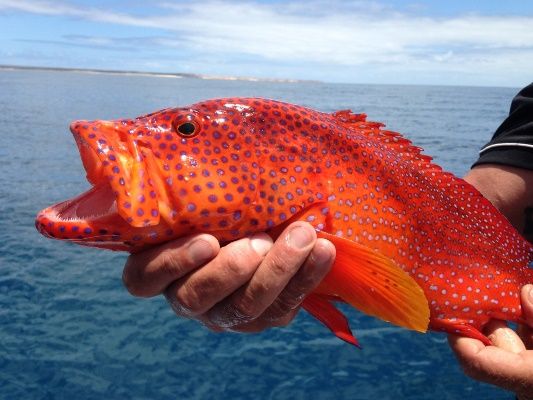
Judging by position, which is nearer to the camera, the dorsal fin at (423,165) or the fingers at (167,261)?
the fingers at (167,261)

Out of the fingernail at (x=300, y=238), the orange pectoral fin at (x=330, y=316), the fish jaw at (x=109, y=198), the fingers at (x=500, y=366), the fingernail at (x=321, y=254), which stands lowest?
the fingers at (x=500, y=366)

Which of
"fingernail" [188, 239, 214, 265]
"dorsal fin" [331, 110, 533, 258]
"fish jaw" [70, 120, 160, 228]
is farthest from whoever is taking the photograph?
"dorsal fin" [331, 110, 533, 258]

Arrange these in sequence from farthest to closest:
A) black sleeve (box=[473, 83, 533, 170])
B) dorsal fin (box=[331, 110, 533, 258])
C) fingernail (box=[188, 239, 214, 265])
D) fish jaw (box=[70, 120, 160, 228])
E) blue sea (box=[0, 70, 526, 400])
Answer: blue sea (box=[0, 70, 526, 400]), black sleeve (box=[473, 83, 533, 170]), dorsal fin (box=[331, 110, 533, 258]), fingernail (box=[188, 239, 214, 265]), fish jaw (box=[70, 120, 160, 228])

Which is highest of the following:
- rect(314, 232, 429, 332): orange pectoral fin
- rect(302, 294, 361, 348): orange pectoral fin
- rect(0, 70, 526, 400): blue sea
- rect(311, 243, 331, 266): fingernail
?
rect(311, 243, 331, 266): fingernail

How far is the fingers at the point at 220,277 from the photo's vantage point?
251 centimetres

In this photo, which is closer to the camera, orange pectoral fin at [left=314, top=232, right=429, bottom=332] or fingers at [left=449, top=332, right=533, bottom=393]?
orange pectoral fin at [left=314, top=232, right=429, bottom=332]

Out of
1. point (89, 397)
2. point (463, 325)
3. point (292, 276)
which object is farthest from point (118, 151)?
point (89, 397)

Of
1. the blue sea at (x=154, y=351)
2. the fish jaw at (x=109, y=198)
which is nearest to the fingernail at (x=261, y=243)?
the fish jaw at (x=109, y=198)

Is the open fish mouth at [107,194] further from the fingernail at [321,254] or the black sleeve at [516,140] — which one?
the black sleeve at [516,140]

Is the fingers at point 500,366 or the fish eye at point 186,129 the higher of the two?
the fish eye at point 186,129

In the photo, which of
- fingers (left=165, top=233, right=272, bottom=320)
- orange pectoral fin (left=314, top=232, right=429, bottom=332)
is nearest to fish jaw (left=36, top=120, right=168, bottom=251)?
fingers (left=165, top=233, right=272, bottom=320)

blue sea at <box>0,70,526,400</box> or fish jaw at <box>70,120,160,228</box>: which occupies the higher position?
fish jaw at <box>70,120,160,228</box>

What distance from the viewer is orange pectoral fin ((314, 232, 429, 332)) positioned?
2.52 m

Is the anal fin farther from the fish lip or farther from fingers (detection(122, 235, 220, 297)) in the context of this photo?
the fish lip
